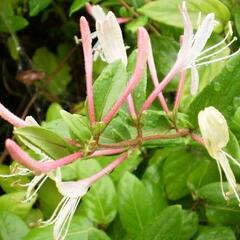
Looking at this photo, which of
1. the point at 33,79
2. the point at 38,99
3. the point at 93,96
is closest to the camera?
the point at 93,96

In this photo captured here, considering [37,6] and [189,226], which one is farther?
[37,6]

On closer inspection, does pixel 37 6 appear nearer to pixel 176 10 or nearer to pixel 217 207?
pixel 176 10

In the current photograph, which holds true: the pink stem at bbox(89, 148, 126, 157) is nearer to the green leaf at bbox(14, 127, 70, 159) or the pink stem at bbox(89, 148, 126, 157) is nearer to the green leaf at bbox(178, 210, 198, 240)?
the green leaf at bbox(14, 127, 70, 159)

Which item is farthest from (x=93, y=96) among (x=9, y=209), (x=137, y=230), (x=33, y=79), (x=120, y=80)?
(x=33, y=79)

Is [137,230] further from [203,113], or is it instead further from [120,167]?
[203,113]

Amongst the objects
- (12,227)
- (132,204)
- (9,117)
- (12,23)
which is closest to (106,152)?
(9,117)

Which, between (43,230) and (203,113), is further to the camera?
(43,230)

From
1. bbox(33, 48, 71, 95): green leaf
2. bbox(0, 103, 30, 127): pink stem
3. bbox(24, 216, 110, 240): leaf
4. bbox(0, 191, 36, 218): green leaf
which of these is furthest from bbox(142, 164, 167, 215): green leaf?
bbox(33, 48, 71, 95): green leaf

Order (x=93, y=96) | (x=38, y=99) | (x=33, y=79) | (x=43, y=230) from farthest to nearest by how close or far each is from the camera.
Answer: (x=38, y=99) < (x=33, y=79) < (x=43, y=230) < (x=93, y=96)
